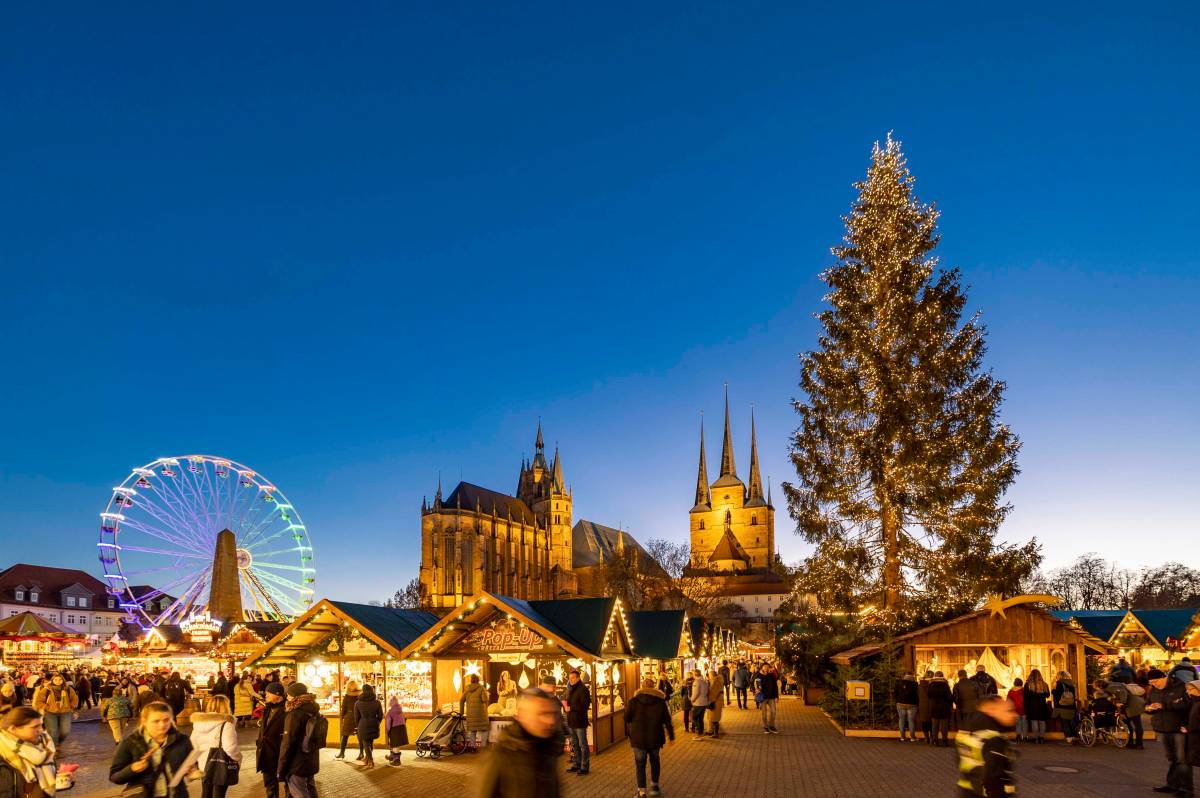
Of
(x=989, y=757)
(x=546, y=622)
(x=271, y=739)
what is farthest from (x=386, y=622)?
(x=989, y=757)

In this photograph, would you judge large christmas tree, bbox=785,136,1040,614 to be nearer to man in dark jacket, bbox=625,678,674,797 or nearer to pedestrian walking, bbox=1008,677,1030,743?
pedestrian walking, bbox=1008,677,1030,743

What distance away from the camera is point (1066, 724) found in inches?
757

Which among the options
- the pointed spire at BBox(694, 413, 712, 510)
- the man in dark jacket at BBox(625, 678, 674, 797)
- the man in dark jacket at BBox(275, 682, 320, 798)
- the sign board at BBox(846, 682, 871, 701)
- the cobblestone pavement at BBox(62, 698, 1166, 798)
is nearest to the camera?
the man in dark jacket at BBox(275, 682, 320, 798)

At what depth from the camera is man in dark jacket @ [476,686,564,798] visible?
491 cm

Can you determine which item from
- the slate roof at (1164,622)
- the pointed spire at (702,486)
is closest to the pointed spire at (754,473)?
the pointed spire at (702,486)

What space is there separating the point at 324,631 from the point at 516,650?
191 inches

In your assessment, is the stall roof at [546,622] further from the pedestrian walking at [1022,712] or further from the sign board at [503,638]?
the pedestrian walking at [1022,712]

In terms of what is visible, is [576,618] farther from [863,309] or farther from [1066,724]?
[863,309]

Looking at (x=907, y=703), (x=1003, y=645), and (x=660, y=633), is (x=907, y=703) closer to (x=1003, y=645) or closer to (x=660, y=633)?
(x=1003, y=645)

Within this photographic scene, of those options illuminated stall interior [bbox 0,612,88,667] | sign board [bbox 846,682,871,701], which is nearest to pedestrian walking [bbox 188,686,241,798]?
sign board [bbox 846,682,871,701]

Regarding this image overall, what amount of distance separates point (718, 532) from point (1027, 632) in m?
120

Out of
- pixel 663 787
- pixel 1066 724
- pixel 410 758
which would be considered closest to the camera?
pixel 663 787

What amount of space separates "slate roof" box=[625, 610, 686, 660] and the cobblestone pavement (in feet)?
22.5

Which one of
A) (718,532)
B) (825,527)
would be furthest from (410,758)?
(718,532)
